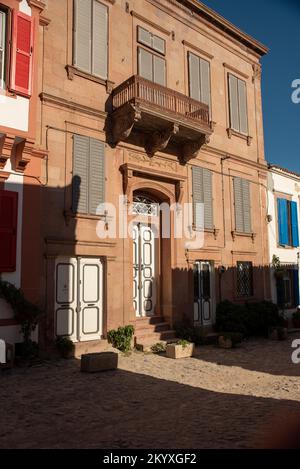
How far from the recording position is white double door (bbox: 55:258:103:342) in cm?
966

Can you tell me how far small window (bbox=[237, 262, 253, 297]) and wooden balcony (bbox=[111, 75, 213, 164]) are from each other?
4.54m

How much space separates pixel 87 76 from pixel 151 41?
3074 mm

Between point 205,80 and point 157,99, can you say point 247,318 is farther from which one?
point 205,80

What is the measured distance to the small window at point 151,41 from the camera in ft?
40.6

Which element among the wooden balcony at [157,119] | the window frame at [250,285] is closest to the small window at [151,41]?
the wooden balcony at [157,119]

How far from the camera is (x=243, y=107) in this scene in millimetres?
15750

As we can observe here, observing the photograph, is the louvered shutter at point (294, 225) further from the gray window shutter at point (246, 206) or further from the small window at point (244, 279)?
the small window at point (244, 279)

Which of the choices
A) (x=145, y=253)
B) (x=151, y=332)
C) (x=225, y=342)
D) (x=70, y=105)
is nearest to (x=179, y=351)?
(x=151, y=332)

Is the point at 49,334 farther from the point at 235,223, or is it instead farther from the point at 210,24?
the point at 210,24

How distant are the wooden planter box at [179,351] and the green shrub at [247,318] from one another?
3.12m

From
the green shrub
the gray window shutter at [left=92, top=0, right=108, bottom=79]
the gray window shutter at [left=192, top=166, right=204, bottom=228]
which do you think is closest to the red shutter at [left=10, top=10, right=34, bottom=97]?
the gray window shutter at [left=92, top=0, right=108, bottom=79]

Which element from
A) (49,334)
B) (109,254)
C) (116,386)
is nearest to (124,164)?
(109,254)

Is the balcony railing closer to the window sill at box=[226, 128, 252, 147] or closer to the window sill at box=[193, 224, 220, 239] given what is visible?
the window sill at box=[226, 128, 252, 147]

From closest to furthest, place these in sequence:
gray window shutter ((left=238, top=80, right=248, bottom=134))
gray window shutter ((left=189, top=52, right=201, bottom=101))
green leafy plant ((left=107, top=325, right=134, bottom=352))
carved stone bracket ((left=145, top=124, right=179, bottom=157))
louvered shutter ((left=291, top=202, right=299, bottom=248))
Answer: green leafy plant ((left=107, top=325, right=134, bottom=352)) < carved stone bracket ((left=145, top=124, right=179, bottom=157)) < gray window shutter ((left=189, top=52, right=201, bottom=101)) < gray window shutter ((left=238, top=80, right=248, bottom=134)) < louvered shutter ((left=291, top=202, right=299, bottom=248))
